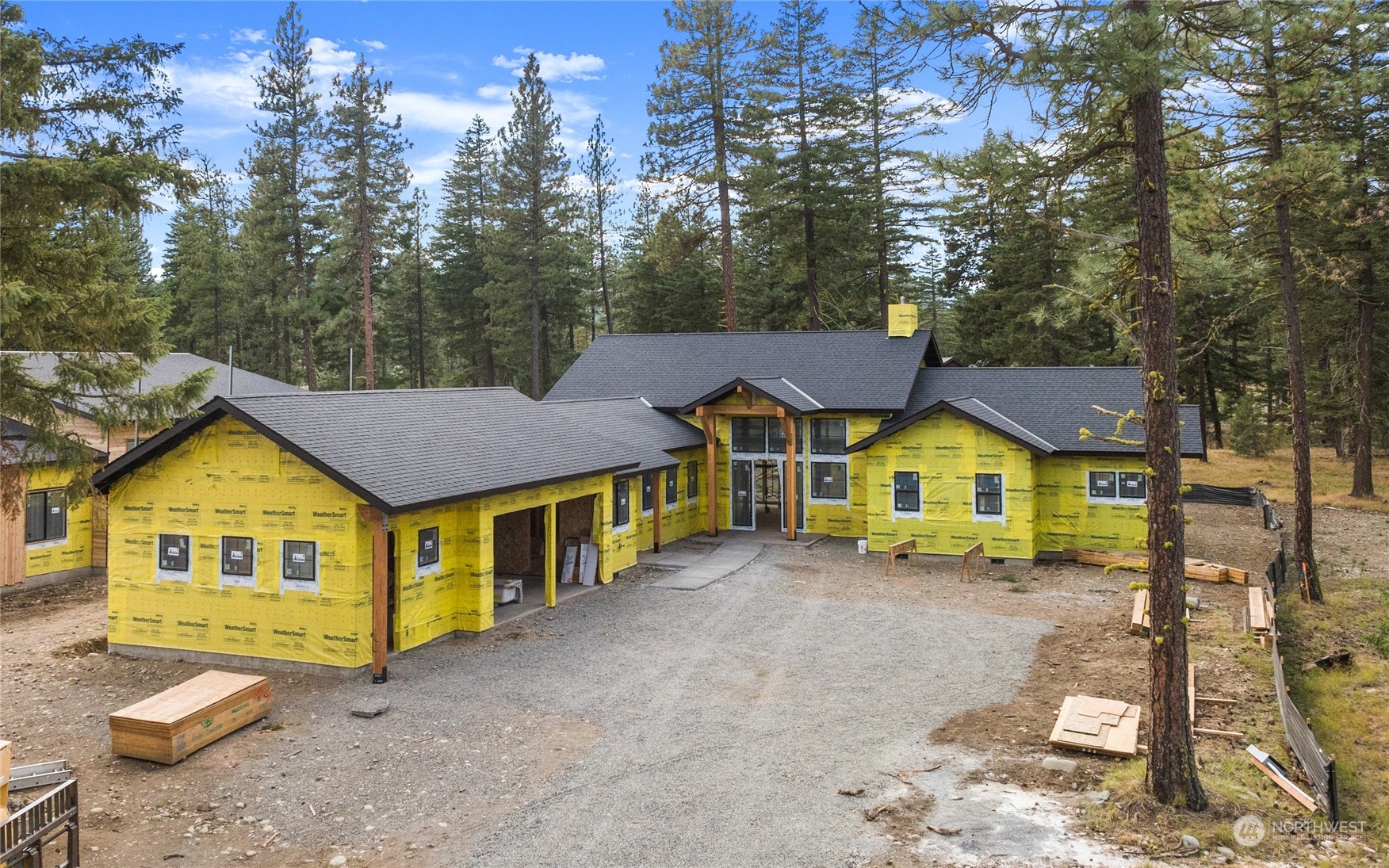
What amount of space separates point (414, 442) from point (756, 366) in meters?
14.2

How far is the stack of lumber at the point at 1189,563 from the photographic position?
17.1 metres

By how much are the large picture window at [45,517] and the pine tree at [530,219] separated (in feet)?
73.1

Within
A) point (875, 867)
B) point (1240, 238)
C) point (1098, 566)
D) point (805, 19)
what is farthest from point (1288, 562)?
point (805, 19)

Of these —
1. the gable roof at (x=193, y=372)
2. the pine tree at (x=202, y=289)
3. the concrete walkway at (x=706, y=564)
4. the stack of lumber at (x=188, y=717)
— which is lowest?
the stack of lumber at (x=188, y=717)

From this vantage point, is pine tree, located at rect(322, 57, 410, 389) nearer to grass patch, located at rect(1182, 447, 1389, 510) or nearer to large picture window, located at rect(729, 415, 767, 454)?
large picture window, located at rect(729, 415, 767, 454)

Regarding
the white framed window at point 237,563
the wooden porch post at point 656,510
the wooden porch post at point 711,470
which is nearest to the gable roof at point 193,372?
the wooden porch post at point 656,510

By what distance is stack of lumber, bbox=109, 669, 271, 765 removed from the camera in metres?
8.96

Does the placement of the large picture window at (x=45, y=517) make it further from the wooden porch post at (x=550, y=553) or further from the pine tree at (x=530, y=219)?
the pine tree at (x=530, y=219)

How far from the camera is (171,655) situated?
1264 cm

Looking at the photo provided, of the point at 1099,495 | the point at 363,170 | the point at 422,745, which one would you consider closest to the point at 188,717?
the point at 422,745

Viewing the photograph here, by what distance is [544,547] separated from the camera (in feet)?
60.3

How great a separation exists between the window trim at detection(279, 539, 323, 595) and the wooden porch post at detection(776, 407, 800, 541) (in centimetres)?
1246

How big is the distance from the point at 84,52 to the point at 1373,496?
33666mm

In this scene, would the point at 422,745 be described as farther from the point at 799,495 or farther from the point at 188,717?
the point at 799,495
